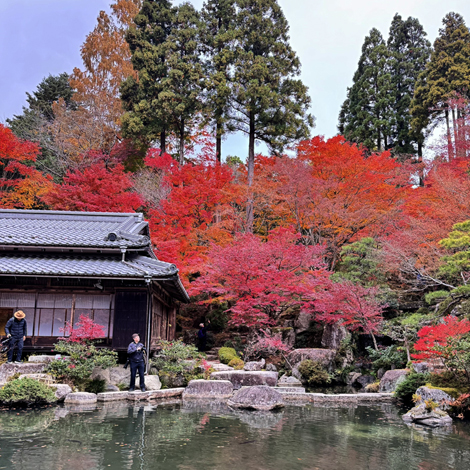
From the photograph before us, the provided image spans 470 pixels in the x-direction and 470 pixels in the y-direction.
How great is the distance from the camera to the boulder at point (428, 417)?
32.3ft

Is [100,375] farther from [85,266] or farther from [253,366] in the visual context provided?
[253,366]

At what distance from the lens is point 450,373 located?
11719mm

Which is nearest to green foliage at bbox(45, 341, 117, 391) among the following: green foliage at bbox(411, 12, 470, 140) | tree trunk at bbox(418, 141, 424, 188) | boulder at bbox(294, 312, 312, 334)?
boulder at bbox(294, 312, 312, 334)

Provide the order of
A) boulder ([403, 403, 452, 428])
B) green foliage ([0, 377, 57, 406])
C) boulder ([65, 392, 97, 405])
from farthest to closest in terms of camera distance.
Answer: boulder ([65, 392, 97, 405]), green foliage ([0, 377, 57, 406]), boulder ([403, 403, 452, 428])

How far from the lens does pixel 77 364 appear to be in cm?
1203

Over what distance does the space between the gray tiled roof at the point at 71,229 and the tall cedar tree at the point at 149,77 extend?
1271 cm

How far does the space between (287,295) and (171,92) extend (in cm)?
1753

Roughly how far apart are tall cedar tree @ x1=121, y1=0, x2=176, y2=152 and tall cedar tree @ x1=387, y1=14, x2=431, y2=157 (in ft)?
60.4

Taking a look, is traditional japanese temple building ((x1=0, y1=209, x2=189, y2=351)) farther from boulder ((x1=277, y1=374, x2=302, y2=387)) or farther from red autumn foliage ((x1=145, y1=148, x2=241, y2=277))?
red autumn foliage ((x1=145, y1=148, x2=241, y2=277))

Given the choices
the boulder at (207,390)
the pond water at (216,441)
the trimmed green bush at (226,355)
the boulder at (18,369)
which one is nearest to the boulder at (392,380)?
the pond water at (216,441)

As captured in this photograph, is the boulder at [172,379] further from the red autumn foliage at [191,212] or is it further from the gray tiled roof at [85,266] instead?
the red autumn foliage at [191,212]

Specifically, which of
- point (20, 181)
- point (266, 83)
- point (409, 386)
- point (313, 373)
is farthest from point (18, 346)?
point (266, 83)

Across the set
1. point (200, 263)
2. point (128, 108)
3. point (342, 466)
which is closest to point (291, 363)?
point (200, 263)

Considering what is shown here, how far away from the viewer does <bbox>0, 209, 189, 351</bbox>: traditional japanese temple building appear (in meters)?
13.9
